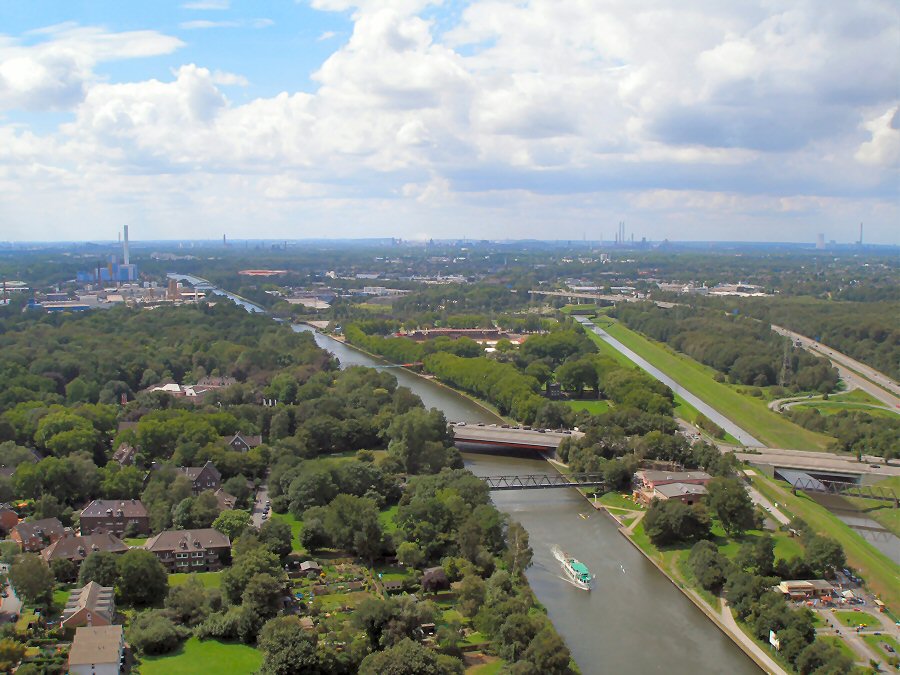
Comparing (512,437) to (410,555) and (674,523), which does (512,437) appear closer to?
(674,523)

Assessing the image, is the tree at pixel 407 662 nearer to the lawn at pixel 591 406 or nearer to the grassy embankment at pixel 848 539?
the grassy embankment at pixel 848 539

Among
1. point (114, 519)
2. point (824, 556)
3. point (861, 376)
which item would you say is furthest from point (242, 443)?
point (861, 376)

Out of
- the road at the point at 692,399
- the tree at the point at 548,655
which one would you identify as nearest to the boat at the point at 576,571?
the tree at the point at 548,655

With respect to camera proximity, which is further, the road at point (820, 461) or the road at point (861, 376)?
the road at point (861, 376)

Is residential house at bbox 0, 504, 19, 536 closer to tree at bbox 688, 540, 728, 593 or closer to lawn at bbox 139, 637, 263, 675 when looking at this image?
lawn at bbox 139, 637, 263, 675

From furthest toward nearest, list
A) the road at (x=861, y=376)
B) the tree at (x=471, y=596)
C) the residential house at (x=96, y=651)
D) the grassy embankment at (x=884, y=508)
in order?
the road at (x=861, y=376)
the grassy embankment at (x=884, y=508)
the tree at (x=471, y=596)
the residential house at (x=96, y=651)

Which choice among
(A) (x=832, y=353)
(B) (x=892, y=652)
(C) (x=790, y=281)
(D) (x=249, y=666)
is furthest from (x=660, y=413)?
(C) (x=790, y=281)
